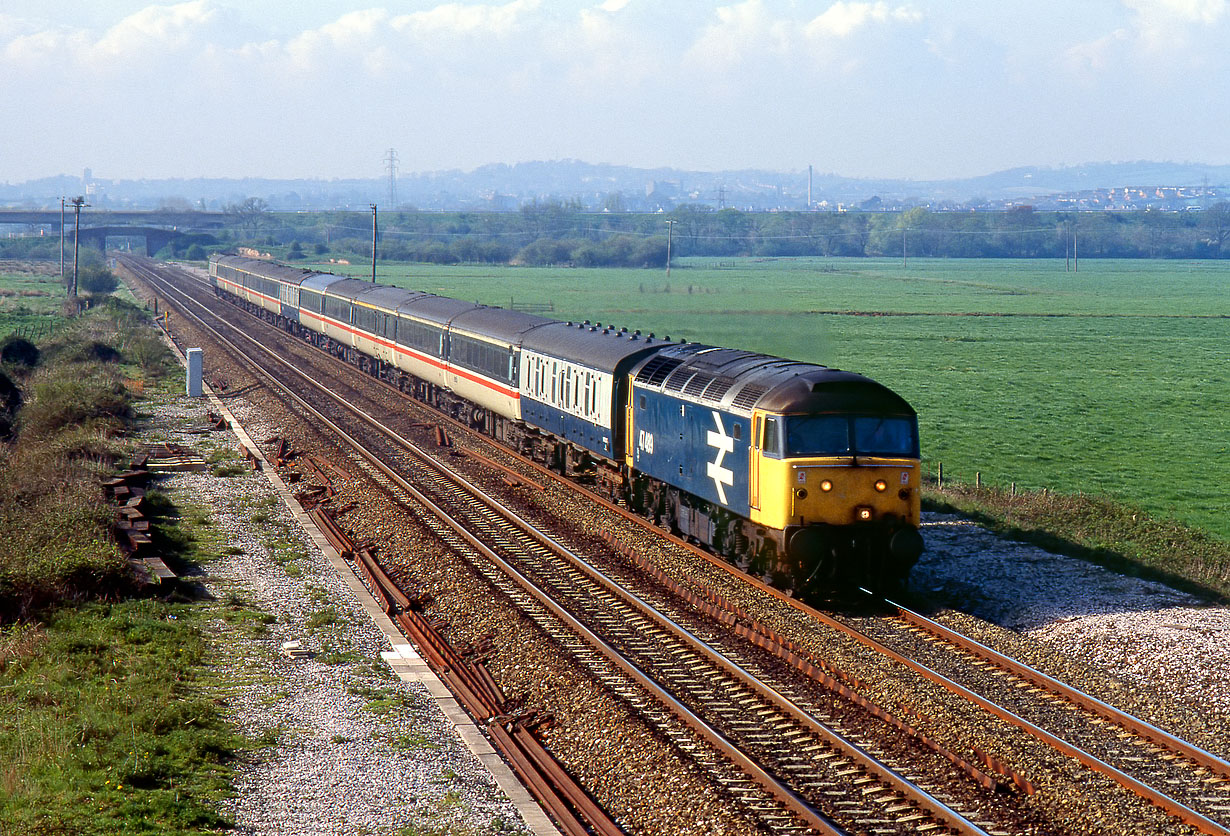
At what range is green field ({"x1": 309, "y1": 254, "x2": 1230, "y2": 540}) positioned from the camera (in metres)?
36.2

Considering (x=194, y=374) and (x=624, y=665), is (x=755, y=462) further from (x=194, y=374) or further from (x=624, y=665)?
(x=194, y=374)

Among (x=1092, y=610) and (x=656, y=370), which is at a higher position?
(x=656, y=370)

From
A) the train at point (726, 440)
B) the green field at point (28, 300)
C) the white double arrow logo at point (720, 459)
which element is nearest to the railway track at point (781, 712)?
the train at point (726, 440)

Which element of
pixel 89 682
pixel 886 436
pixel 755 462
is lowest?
pixel 89 682

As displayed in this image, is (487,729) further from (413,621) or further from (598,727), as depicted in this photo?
(413,621)

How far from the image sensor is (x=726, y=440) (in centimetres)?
2061

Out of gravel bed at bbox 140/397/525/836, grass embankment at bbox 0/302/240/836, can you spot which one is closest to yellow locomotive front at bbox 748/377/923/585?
gravel bed at bbox 140/397/525/836

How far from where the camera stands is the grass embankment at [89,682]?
11.5 m

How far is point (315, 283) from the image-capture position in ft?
222

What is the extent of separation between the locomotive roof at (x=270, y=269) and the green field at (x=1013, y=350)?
15851 millimetres

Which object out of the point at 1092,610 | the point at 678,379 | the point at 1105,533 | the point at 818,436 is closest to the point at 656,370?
the point at 678,379

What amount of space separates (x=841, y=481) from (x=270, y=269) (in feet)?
234

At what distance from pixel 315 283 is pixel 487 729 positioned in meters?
56.6

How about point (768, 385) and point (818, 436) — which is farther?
point (768, 385)
